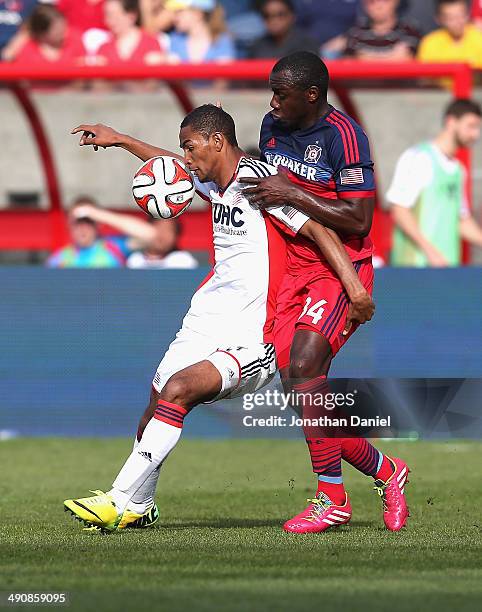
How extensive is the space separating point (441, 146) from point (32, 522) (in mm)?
6195

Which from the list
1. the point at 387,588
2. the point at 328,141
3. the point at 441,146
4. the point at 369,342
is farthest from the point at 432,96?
the point at 387,588

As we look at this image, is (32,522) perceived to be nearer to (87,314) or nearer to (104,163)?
(87,314)

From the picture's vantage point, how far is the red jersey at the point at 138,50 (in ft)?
50.3

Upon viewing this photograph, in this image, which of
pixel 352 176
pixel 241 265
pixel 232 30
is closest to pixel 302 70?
pixel 352 176

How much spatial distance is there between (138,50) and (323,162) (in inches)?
337

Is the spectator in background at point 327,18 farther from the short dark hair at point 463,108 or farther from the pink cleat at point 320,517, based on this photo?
the pink cleat at point 320,517

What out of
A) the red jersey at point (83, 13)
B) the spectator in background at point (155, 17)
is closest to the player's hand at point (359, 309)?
the spectator in background at point (155, 17)

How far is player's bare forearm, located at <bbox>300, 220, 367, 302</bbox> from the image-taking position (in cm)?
704

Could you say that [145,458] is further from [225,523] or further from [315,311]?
[315,311]

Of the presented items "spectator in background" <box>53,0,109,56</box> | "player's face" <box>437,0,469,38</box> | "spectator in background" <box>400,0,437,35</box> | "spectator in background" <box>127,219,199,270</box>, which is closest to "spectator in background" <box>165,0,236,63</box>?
"spectator in background" <box>53,0,109,56</box>

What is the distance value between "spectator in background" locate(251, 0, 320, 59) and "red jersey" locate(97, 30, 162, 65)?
1.20 metres

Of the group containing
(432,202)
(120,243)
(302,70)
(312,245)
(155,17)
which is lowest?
(120,243)

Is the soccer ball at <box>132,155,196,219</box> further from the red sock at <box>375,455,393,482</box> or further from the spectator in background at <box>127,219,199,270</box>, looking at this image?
the spectator in background at <box>127,219,199,270</box>

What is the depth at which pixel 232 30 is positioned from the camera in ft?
54.8
